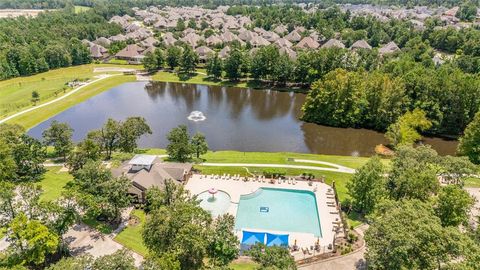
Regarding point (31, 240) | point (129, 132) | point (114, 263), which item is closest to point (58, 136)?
point (129, 132)

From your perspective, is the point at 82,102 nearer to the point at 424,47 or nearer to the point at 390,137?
the point at 390,137

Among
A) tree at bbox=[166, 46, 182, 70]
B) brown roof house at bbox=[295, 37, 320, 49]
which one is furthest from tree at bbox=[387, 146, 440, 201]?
brown roof house at bbox=[295, 37, 320, 49]

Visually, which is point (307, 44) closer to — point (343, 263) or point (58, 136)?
point (58, 136)

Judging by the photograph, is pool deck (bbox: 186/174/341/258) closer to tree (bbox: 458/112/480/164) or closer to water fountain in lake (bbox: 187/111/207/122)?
water fountain in lake (bbox: 187/111/207/122)

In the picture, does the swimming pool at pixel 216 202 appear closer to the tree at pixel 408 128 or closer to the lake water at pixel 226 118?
the lake water at pixel 226 118

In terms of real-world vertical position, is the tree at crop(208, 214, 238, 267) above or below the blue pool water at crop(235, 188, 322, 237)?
above

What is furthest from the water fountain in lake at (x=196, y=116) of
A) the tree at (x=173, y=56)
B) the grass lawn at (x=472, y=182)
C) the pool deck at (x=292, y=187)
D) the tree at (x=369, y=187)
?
the grass lawn at (x=472, y=182)

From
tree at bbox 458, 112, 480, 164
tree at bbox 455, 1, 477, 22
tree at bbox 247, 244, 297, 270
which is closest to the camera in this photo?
tree at bbox 247, 244, 297, 270
